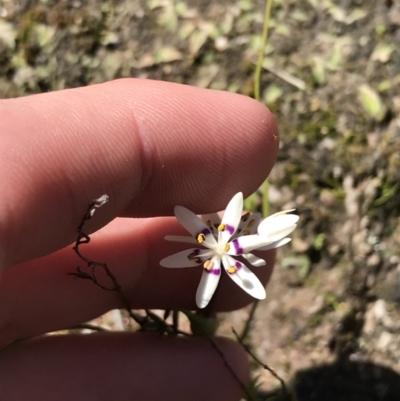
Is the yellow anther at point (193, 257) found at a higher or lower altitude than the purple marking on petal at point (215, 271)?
higher

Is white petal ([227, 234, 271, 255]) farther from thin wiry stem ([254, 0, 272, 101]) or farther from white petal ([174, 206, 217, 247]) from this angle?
thin wiry stem ([254, 0, 272, 101])

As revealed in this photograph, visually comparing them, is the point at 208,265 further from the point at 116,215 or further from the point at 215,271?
the point at 116,215

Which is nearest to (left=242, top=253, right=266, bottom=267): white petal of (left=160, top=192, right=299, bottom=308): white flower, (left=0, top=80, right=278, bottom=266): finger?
(left=160, top=192, right=299, bottom=308): white flower

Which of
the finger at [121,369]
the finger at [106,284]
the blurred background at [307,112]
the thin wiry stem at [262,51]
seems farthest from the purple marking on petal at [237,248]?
the thin wiry stem at [262,51]

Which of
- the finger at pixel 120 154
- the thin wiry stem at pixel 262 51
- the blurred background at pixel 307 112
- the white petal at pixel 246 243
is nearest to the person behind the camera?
the finger at pixel 120 154

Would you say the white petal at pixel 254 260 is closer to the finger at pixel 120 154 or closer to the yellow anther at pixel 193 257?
the yellow anther at pixel 193 257

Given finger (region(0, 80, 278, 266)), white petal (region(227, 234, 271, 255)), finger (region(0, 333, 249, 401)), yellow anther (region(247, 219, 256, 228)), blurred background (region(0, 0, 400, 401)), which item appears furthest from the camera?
blurred background (region(0, 0, 400, 401))

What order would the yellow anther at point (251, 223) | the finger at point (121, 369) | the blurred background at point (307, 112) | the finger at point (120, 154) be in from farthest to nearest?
the blurred background at point (307, 112) → the finger at point (121, 369) → the yellow anther at point (251, 223) → the finger at point (120, 154)
